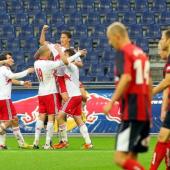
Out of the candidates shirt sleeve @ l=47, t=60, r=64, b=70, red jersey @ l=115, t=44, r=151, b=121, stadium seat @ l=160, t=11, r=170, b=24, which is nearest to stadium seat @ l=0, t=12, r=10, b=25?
stadium seat @ l=160, t=11, r=170, b=24

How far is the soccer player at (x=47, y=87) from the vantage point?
12656 mm

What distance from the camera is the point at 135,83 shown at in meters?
6.82

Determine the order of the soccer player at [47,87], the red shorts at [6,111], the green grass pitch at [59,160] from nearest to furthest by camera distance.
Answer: the green grass pitch at [59,160], the soccer player at [47,87], the red shorts at [6,111]

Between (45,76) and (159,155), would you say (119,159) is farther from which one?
(45,76)

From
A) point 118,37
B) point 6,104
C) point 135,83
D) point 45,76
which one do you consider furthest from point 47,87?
point 135,83

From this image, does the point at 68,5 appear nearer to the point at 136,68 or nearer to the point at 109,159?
the point at 109,159

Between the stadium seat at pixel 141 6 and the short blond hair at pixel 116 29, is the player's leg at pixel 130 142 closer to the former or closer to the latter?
the short blond hair at pixel 116 29

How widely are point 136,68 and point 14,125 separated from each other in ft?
23.0

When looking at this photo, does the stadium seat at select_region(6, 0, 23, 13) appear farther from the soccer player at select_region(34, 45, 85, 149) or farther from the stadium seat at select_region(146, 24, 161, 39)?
Answer: the soccer player at select_region(34, 45, 85, 149)

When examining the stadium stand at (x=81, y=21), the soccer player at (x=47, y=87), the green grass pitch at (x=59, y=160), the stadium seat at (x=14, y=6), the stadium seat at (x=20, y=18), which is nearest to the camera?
the green grass pitch at (x=59, y=160)

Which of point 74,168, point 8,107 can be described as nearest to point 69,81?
point 8,107

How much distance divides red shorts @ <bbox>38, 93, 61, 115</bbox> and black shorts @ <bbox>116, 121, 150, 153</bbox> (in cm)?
621

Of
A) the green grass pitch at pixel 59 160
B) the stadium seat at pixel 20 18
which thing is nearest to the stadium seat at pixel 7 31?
the stadium seat at pixel 20 18

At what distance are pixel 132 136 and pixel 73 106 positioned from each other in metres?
6.27
